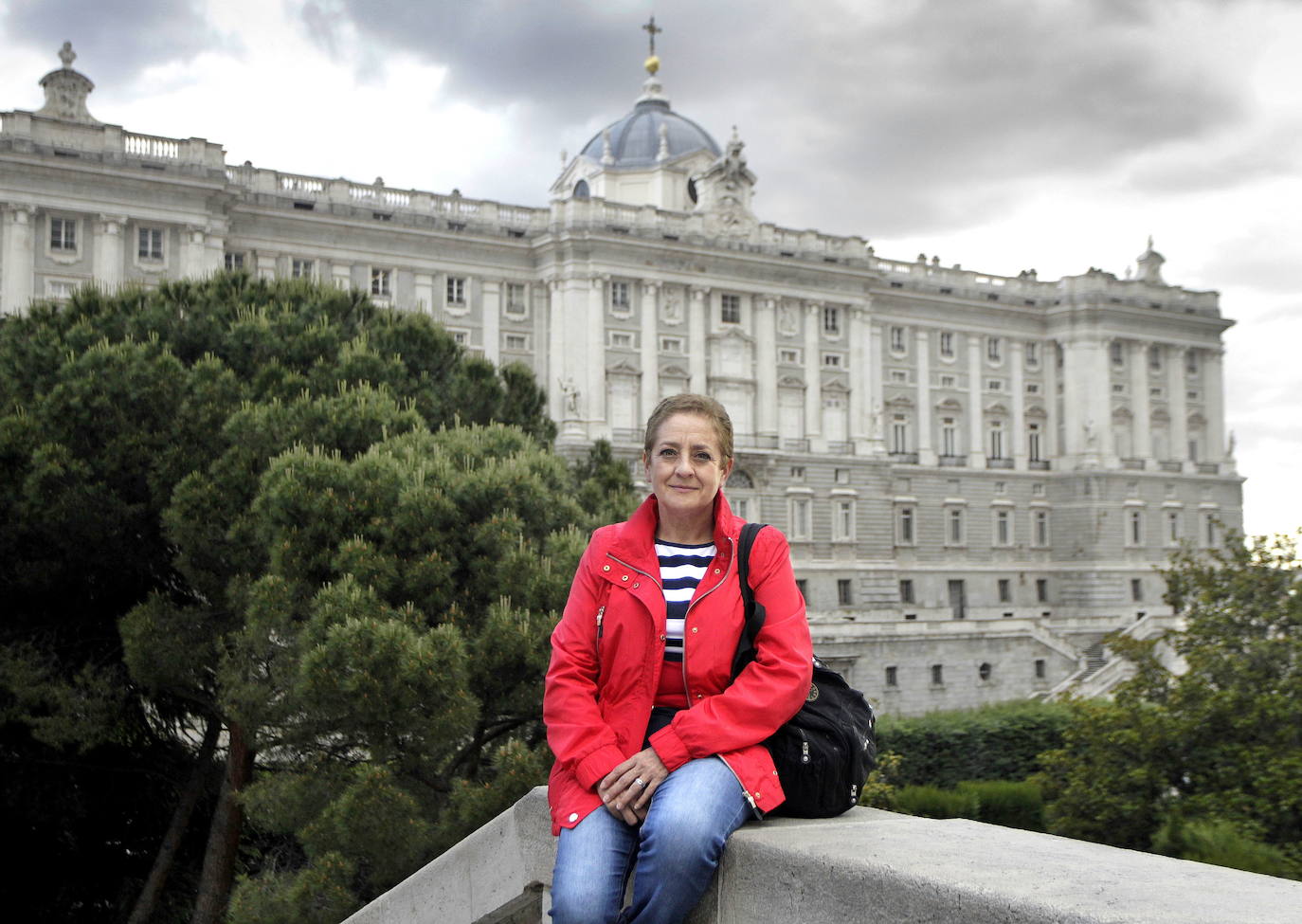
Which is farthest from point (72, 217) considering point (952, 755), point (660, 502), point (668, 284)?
point (660, 502)

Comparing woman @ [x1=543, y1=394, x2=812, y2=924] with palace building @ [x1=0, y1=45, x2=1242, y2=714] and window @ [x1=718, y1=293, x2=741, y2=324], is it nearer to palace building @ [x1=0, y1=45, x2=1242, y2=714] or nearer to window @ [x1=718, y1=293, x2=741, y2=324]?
palace building @ [x1=0, y1=45, x2=1242, y2=714]

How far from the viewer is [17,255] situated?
36.7 meters

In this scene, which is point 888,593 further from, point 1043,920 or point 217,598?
point 1043,920

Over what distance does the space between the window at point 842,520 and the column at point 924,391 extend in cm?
621

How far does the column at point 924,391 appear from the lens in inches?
2106

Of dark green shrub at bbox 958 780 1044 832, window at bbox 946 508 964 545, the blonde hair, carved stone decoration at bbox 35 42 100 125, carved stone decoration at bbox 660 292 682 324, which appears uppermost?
carved stone decoration at bbox 35 42 100 125

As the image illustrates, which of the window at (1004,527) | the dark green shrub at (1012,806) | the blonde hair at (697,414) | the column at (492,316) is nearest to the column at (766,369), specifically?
the column at (492,316)

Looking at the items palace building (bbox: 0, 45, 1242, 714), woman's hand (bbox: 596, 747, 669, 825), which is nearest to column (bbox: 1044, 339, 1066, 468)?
palace building (bbox: 0, 45, 1242, 714)

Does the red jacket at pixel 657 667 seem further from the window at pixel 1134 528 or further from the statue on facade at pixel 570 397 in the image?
the window at pixel 1134 528

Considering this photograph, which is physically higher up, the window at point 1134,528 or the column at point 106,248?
the column at point 106,248

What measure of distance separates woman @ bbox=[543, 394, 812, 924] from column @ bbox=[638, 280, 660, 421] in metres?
41.6

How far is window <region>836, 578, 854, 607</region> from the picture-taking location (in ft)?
157

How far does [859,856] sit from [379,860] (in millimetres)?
8318

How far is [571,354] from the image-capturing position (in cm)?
4528
